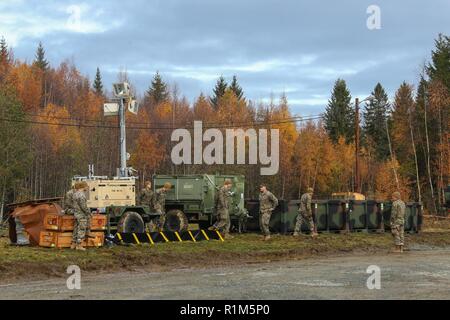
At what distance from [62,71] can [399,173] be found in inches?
1790

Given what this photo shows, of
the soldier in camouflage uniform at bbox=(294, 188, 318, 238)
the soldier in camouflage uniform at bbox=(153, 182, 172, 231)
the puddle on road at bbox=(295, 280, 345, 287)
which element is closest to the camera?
the puddle on road at bbox=(295, 280, 345, 287)

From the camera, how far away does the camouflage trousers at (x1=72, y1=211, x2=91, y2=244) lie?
53.3 ft

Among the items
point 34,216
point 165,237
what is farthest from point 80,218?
point 165,237

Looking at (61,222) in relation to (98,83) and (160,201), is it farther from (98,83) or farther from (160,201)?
(98,83)

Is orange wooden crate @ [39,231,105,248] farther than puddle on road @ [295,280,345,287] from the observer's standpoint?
Yes

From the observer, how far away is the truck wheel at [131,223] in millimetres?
19328

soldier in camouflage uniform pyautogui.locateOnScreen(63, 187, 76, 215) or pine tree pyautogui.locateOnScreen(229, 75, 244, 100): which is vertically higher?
pine tree pyautogui.locateOnScreen(229, 75, 244, 100)

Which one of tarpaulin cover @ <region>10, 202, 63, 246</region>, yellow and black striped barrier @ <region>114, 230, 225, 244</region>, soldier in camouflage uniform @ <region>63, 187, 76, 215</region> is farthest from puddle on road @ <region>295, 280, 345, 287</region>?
tarpaulin cover @ <region>10, 202, 63, 246</region>

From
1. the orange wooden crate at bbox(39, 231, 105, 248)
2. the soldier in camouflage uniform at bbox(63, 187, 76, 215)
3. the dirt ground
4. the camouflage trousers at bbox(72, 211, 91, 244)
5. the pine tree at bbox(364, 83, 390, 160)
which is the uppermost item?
the pine tree at bbox(364, 83, 390, 160)

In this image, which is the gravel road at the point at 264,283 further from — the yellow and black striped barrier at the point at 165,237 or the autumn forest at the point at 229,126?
the autumn forest at the point at 229,126

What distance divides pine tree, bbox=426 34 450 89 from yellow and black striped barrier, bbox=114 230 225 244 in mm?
48627

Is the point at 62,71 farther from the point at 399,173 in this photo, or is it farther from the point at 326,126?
the point at 399,173

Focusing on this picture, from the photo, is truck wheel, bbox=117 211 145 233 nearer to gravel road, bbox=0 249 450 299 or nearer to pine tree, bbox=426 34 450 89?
gravel road, bbox=0 249 450 299

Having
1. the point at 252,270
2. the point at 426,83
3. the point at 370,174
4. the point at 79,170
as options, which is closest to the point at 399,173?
the point at 426,83
